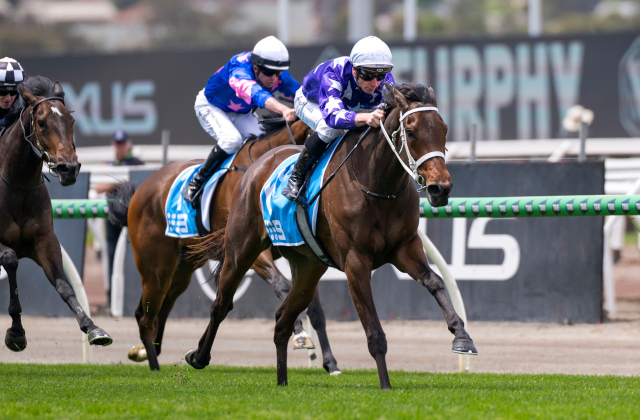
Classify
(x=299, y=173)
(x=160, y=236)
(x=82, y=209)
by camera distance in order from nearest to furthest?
(x=299, y=173) → (x=160, y=236) → (x=82, y=209)

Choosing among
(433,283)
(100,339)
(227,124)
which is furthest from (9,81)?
(433,283)

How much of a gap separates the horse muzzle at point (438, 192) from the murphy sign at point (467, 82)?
35.1 feet

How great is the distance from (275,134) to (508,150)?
732cm

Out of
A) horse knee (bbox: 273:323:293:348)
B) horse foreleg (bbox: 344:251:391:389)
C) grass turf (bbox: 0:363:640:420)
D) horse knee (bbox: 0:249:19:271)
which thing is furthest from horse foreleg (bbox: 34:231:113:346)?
horse foreleg (bbox: 344:251:391:389)

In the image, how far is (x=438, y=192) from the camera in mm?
4723

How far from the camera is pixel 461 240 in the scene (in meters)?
8.98

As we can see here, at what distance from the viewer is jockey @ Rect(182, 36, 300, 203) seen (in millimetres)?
7184

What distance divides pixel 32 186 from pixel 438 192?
3.10 metres

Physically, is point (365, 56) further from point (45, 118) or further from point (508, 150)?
point (508, 150)

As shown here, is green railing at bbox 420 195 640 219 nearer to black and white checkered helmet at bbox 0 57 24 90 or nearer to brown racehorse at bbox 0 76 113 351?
brown racehorse at bbox 0 76 113 351

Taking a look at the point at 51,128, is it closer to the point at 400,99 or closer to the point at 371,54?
the point at 371,54

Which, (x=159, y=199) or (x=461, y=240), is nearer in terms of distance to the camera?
(x=159, y=199)

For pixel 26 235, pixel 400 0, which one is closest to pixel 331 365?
pixel 26 235

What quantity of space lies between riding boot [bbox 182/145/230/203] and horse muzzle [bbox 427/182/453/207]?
9.47ft
